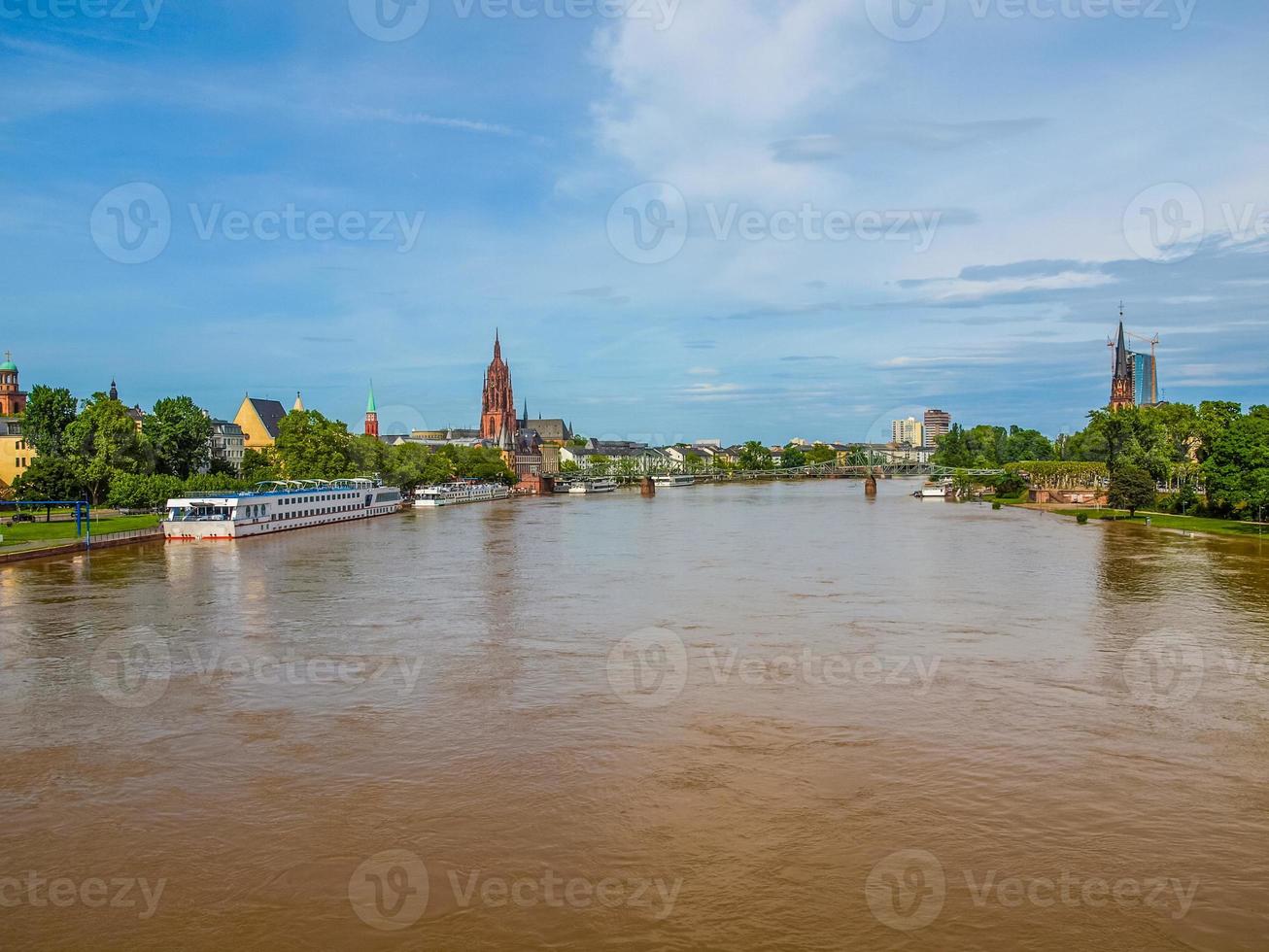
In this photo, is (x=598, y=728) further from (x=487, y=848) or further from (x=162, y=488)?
(x=162, y=488)

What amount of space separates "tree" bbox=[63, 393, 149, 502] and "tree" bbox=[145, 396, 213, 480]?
227 inches

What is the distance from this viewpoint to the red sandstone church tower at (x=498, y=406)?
181500 millimetres

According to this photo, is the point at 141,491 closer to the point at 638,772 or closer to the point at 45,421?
the point at 45,421

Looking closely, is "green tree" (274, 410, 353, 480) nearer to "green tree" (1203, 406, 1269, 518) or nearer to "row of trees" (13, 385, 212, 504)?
"row of trees" (13, 385, 212, 504)

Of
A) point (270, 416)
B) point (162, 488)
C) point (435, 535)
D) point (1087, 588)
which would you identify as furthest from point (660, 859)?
point (270, 416)

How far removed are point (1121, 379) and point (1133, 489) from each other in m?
95.3

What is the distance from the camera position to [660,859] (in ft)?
41.0

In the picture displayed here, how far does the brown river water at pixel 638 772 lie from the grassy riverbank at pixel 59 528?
20786mm

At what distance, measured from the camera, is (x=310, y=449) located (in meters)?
90.6

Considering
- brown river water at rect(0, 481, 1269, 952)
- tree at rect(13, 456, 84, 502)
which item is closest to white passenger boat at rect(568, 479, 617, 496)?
tree at rect(13, 456, 84, 502)

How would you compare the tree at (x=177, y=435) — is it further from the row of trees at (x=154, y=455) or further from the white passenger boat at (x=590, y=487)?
the white passenger boat at (x=590, y=487)

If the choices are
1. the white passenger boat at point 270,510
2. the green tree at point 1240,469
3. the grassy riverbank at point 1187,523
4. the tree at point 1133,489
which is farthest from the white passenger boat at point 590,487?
the green tree at point 1240,469

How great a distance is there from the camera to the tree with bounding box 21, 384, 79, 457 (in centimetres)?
6894

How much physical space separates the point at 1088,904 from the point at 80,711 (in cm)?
1855
